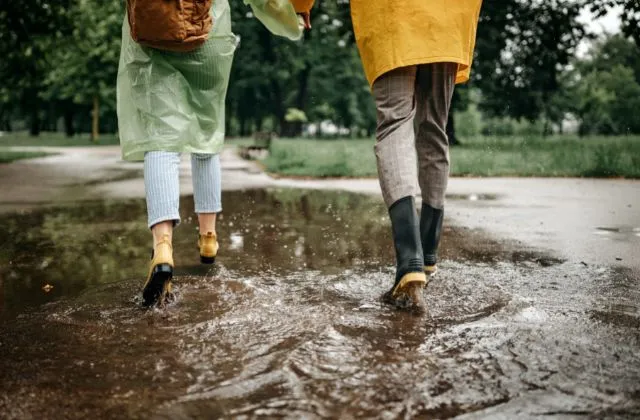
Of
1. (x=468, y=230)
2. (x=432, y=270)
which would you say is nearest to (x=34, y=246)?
(x=432, y=270)

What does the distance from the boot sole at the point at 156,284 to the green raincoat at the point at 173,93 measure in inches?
23.5

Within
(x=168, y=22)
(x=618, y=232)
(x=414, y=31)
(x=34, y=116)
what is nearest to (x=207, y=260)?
(x=168, y=22)

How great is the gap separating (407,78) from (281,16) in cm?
84

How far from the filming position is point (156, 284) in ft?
8.05

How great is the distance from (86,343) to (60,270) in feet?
4.76

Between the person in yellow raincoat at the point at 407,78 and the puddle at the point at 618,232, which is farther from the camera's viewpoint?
the puddle at the point at 618,232

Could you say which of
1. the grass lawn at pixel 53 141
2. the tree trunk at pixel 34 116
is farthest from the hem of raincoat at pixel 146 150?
the tree trunk at pixel 34 116

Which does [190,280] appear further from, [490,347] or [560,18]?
[560,18]

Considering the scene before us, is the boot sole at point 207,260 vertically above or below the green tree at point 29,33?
below

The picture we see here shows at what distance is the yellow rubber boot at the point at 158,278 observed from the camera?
96.6 inches

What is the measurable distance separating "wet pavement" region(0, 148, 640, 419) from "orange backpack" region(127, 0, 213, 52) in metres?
1.07

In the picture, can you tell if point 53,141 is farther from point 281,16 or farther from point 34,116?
point 281,16

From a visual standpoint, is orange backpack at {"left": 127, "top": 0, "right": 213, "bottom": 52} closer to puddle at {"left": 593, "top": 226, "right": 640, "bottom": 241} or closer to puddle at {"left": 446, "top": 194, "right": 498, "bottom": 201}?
puddle at {"left": 593, "top": 226, "right": 640, "bottom": 241}

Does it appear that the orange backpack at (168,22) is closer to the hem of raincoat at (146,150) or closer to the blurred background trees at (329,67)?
the hem of raincoat at (146,150)
